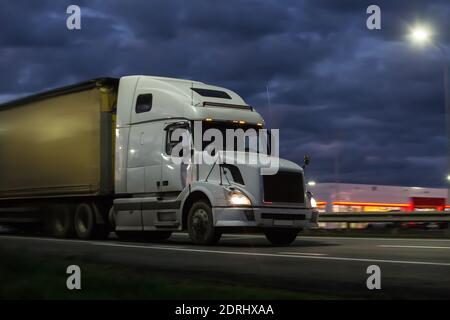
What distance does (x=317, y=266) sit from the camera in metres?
10.3

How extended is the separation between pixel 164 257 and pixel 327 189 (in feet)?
115

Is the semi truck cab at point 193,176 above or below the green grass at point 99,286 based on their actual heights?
above

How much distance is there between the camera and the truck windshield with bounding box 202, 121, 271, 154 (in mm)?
15719

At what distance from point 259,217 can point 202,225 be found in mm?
1229

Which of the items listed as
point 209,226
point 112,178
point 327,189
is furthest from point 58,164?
point 327,189

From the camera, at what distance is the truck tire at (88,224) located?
59.7 feet

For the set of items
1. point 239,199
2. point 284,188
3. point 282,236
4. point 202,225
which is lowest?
point 282,236

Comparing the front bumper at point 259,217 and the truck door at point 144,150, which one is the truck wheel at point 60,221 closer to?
the truck door at point 144,150

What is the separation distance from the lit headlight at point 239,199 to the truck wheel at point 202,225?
53cm

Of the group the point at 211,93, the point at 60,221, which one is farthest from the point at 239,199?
the point at 60,221

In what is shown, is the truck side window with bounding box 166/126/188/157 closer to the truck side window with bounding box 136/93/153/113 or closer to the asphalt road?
the truck side window with bounding box 136/93/153/113

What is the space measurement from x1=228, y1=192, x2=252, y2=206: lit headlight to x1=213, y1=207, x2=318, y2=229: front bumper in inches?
4.0

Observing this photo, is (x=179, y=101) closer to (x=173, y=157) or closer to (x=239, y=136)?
(x=173, y=157)

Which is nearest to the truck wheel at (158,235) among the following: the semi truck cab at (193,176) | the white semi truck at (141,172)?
the white semi truck at (141,172)
